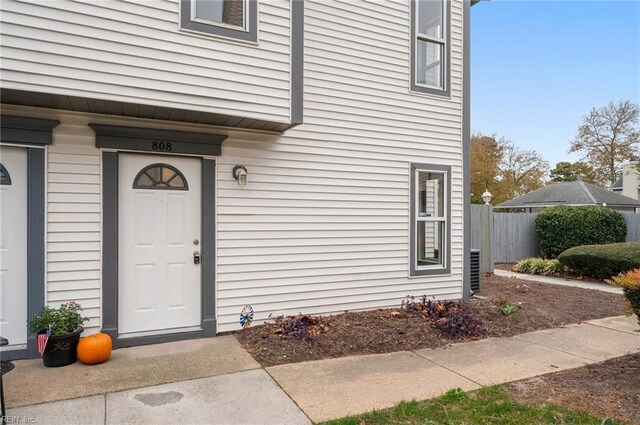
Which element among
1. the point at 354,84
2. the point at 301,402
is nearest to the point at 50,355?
the point at 301,402

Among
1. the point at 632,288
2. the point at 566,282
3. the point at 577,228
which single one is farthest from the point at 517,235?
the point at 632,288

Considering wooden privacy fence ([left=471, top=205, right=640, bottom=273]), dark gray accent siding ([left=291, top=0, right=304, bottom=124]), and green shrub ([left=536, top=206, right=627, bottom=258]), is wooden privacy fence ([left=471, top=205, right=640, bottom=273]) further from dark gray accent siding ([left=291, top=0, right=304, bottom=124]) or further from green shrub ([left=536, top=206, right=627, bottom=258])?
dark gray accent siding ([left=291, top=0, right=304, bottom=124])

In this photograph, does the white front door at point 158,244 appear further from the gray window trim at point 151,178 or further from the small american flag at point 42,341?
the small american flag at point 42,341

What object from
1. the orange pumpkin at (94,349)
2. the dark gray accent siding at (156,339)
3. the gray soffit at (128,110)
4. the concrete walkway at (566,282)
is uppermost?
the gray soffit at (128,110)

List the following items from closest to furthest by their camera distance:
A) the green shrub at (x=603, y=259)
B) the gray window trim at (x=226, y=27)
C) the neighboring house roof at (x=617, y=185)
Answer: the gray window trim at (x=226, y=27) < the green shrub at (x=603, y=259) < the neighboring house roof at (x=617, y=185)

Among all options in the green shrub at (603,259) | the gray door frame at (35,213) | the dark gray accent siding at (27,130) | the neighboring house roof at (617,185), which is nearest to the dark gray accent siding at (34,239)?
the gray door frame at (35,213)

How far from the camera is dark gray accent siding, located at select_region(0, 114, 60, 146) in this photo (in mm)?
3908

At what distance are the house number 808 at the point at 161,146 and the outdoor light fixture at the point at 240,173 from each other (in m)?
0.82

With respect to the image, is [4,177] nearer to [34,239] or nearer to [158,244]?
[34,239]

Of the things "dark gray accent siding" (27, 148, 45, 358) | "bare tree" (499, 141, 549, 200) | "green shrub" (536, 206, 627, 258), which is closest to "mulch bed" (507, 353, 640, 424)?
"dark gray accent siding" (27, 148, 45, 358)

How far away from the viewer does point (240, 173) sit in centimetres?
498

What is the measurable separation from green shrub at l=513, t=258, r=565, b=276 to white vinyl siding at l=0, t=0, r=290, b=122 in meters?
9.32

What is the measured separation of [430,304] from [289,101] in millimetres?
3558

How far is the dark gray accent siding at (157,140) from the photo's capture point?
4.34 m
